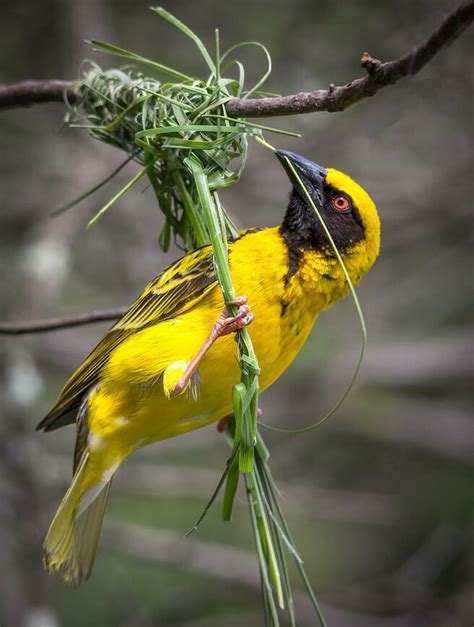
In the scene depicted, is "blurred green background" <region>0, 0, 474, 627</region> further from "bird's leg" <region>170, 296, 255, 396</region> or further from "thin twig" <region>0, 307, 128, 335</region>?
"bird's leg" <region>170, 296, 255, 396</region>

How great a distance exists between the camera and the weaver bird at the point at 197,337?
2.33 metres

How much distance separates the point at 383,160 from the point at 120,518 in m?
3.33

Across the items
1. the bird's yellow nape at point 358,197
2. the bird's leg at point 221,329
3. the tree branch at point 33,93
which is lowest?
the bird's leg at point 221,329

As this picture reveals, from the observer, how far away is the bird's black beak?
2342 mm

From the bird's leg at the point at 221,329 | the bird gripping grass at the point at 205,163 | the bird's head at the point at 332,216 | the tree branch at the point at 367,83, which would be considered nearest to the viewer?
the tree branch at the point at 367,83

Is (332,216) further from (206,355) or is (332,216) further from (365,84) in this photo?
(365,84)

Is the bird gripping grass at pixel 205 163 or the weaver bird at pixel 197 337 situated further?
the weaver bird at pixel 197 337

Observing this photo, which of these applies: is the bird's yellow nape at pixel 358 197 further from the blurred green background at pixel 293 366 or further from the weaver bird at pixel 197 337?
the blurred green background at pixel 293 366

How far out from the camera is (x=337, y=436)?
644cm

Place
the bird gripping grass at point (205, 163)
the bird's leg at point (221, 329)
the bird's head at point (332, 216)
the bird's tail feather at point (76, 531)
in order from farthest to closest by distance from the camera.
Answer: the bird's tail feather at point (76, 531) → the bird's head at point (332, 216) → the bird's leg at point (221, 329) → the bird gripping grass at point (205, 163)

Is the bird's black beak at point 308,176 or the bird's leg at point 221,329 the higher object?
the bird's black beak at point 308,176

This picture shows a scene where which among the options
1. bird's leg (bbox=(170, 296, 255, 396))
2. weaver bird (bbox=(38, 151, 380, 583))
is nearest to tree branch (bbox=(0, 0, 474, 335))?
weaver bird (bbox=(38, 151, 380, 583))

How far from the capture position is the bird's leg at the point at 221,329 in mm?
2006

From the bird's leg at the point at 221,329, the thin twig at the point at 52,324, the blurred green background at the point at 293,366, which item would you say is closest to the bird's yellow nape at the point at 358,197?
the bird's leg at the point at 221,329
